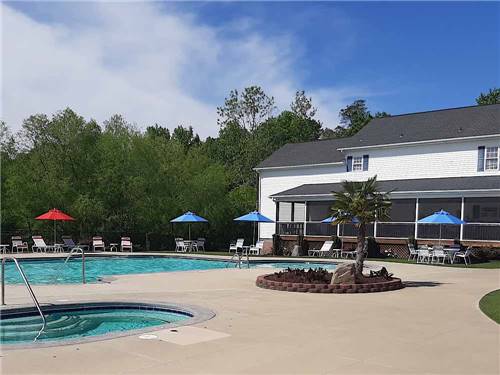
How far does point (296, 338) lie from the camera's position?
8352 millimetres

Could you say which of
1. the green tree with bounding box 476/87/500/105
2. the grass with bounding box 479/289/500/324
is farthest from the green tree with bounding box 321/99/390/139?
the grass with bounding box 479/289/500/324

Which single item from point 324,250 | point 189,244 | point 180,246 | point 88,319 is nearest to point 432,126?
point 324,250

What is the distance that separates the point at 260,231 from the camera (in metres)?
41.4

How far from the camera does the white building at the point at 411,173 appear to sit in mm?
29469

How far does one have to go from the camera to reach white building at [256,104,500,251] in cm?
2947

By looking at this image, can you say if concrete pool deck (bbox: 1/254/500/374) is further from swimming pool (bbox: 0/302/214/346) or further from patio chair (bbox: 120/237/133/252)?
patio chair (bbox: 120/237/133/252)

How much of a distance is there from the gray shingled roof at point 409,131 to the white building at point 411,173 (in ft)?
0.20

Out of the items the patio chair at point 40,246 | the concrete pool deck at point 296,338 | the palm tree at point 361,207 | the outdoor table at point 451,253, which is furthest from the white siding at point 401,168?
the concrete pool deck at point 296,338

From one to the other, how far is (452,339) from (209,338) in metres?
3.82

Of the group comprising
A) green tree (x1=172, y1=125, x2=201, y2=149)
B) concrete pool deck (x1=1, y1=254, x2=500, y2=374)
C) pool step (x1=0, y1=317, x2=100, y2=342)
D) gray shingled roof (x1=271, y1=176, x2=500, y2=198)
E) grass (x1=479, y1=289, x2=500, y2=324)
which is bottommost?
pool step (x1=0, y1=317, x2=100, y2=342)

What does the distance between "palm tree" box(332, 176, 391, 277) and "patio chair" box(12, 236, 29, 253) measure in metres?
22.9

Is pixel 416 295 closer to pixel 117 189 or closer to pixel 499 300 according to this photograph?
pixel 499 300

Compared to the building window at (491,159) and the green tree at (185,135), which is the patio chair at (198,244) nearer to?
the building window at (491,159)

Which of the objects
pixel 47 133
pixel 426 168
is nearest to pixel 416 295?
pixel 426 168
